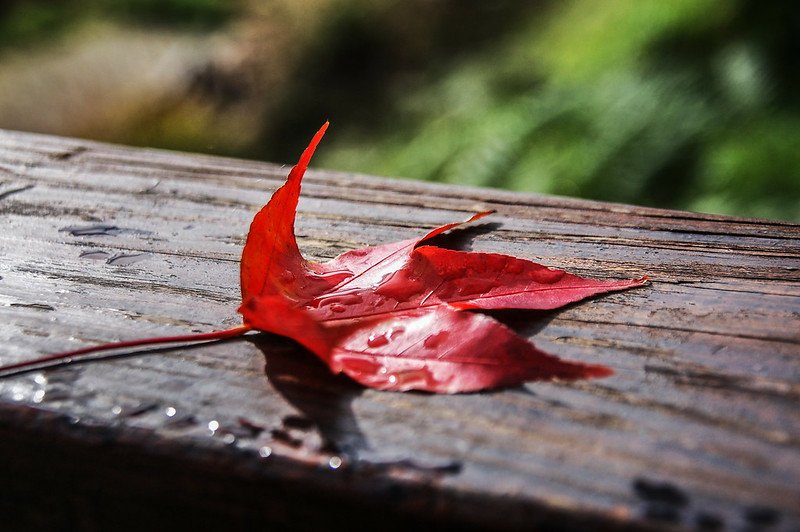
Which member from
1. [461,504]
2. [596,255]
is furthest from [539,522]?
[596,255]

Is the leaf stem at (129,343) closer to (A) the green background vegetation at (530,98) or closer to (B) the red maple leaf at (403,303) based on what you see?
(B) the red maple leaf at (403,303)

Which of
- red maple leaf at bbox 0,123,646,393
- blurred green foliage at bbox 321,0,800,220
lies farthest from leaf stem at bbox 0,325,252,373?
blurred green foliage at bbox 321,0,800,220

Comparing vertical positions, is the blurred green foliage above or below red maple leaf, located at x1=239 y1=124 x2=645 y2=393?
above

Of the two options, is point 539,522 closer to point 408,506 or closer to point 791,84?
point 408,506

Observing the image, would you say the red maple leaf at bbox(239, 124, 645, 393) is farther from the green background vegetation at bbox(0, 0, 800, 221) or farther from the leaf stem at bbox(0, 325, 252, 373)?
the green background vegetation at bbox(0, 0, 800, 221)

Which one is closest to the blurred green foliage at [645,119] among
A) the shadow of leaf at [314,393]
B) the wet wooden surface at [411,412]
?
the wet wooden surface at [411,412]

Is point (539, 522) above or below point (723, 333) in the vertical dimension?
below

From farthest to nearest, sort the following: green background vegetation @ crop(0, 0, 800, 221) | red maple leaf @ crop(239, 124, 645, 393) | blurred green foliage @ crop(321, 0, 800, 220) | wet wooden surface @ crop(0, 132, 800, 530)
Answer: green background vegetation @ crop(0, 0, 800, 221) < blurred green foliage @ crop(321, 0, 800, 220) < red maple leaf @ crop(239, 124, 645, 393) < wet wooden surface @ crop(0, 132, 800, 530)
